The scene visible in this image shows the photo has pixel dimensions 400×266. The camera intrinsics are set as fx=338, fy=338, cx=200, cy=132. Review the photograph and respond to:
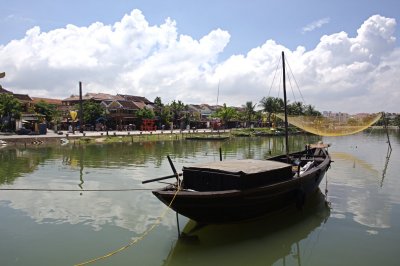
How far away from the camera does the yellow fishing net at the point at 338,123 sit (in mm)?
32963

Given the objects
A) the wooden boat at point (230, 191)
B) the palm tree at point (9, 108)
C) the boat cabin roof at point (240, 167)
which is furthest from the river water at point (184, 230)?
the palm tree at point (9, 108)

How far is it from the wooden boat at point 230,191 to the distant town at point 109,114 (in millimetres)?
43458

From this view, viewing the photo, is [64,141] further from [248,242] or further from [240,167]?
[248,242]

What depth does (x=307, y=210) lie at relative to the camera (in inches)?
536

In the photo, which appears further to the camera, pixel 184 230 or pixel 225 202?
pixel 184 230

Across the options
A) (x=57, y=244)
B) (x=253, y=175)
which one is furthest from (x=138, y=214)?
(x=253, y=175)

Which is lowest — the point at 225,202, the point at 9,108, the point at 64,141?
the point at 225,202

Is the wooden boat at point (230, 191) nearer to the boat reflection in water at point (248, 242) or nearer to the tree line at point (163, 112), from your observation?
the boat reflection in water at point (248, 242)

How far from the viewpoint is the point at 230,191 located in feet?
30.9

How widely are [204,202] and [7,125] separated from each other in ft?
179

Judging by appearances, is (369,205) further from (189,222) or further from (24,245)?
(24,245)

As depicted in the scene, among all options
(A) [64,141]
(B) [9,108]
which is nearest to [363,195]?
(A) [64,141]

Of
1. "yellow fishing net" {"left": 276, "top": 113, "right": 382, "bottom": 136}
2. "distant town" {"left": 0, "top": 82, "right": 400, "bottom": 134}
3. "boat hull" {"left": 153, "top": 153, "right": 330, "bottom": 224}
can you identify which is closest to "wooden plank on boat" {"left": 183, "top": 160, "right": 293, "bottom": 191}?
"boat hull" {"left": 153, "top": 153, "right": 330, "bottom": 224}

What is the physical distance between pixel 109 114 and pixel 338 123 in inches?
1996
